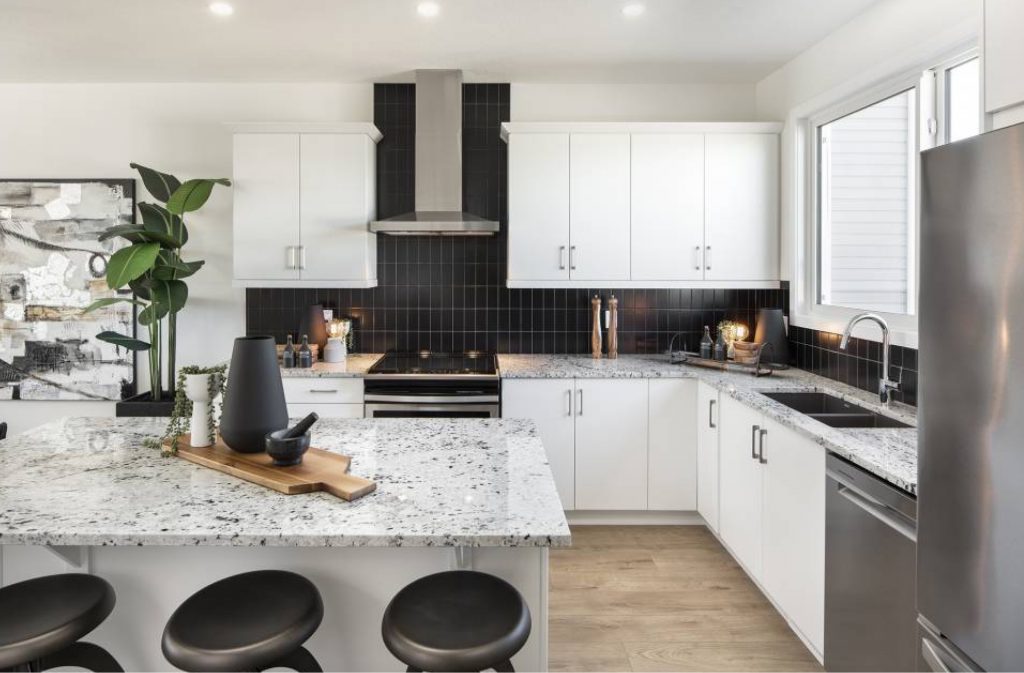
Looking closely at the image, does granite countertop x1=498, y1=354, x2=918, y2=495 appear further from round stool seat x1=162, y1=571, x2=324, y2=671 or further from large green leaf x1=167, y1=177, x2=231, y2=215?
large green leaf x1=167, y1=177, x2=231, y2=215

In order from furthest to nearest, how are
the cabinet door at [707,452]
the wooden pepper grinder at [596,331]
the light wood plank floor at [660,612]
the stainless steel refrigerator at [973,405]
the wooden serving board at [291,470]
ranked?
the wooden pepper grinder at [596,331], the cabinet door at [707,452], the light wood plank floor at [660,612], the wooden serving board at [291,470], the stainless steel refrigerator at [973,405]

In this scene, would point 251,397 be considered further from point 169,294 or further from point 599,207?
point 599,207

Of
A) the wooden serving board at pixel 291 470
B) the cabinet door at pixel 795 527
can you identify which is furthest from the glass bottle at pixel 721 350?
the wooden serving board at pixel 291 470

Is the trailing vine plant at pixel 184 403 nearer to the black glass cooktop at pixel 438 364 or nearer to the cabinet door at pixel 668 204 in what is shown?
the black glass cooktop at pixel 438 364

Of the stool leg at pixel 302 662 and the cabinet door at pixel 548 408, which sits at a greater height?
the cabinet door at pixel 548 408

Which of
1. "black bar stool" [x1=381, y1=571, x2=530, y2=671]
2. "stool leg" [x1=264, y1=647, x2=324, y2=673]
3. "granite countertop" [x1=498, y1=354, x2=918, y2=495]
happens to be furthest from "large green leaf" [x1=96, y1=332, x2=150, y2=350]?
"black bar stool" [x1=381, y1=571, x2=530, y2=671]

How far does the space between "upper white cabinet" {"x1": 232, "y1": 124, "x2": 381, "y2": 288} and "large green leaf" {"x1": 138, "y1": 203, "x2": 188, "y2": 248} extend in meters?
0.40

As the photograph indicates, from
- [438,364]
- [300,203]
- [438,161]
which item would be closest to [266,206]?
[300,203]

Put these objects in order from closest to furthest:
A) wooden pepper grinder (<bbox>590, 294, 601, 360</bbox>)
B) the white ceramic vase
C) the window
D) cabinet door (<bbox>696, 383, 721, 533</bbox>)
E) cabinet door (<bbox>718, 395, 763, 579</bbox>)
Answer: the white ceramic vase, the window, cabinet door (<bbox>718, 395, 763, 579</bbox>), cabinet door (<bbox>696, 383, 721, 533</bbox>), wooden pepper grinder (<bbox>590, 294, 601, 360</bbox>)

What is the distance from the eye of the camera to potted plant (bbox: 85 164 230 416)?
12.1 ft

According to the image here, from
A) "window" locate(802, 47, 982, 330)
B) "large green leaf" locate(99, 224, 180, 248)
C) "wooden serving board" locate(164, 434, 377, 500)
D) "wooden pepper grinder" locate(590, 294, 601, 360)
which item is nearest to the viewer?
"wooden serving board" locate(164, 434, 377, 500)

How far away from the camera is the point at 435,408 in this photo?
11.9ft

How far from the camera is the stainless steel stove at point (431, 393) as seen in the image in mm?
3623

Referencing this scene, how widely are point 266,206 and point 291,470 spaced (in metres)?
2.65
